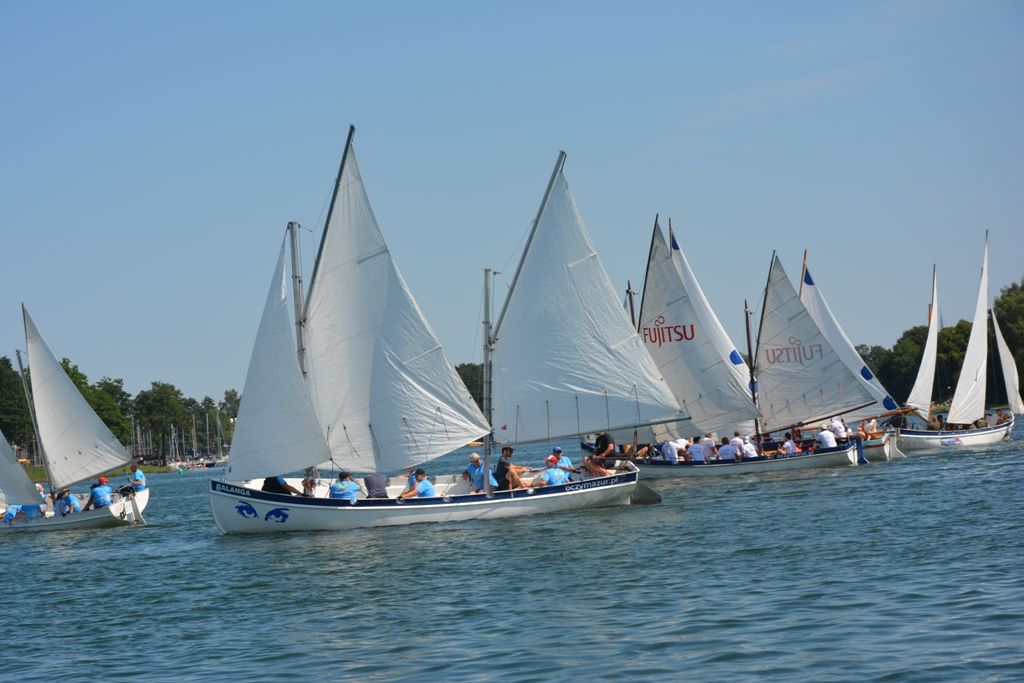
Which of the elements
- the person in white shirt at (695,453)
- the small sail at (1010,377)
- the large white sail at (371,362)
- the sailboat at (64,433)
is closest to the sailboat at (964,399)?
the small sail at (1010,377)

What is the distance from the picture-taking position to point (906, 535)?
27.2 metres

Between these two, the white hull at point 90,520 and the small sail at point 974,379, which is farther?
the small sail at point 974,379

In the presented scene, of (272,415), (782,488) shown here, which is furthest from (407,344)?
(782,488)

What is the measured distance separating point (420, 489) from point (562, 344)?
6.73 m

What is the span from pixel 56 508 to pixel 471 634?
3014 cm

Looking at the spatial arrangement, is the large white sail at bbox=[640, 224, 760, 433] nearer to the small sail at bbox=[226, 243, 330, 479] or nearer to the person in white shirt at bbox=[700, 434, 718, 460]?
the person in white shirt at bbox=[700, 434, 718, 460]

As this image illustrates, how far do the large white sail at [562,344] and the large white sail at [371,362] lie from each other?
9.11 feet

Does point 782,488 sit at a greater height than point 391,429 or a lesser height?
lesser

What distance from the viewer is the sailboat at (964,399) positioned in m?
59.5

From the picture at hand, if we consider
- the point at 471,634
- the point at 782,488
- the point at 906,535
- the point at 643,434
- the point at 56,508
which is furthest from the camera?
the point at 643,434

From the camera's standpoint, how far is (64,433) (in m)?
47.1

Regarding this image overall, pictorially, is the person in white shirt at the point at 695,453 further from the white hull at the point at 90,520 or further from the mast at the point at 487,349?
the white hull at the point at 90,520

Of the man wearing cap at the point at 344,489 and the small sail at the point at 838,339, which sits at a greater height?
the small sail at the point at 838,339

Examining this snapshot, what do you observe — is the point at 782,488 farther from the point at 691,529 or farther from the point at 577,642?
the point at 577,642
